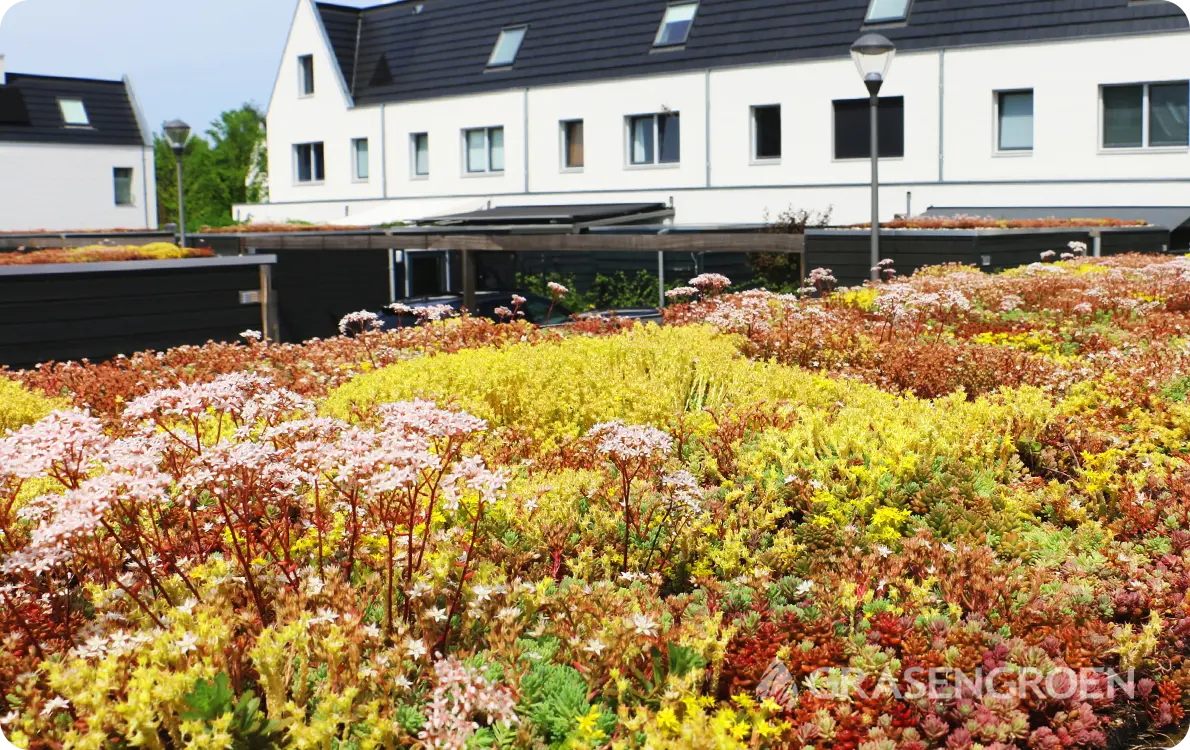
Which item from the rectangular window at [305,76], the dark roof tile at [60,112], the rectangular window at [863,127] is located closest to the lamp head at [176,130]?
the rectangular window at [305,76]

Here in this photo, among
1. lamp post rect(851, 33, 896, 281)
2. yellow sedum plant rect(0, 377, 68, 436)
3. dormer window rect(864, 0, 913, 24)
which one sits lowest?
yellow sedum plant rect(0, 377, 68, 436)

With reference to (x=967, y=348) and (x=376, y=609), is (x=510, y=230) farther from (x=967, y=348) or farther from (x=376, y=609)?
(x=376, y=609)

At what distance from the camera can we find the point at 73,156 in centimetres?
4866

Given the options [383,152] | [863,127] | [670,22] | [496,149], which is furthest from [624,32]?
[383,152]

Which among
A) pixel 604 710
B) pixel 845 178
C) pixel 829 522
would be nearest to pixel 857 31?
pixel 845 178

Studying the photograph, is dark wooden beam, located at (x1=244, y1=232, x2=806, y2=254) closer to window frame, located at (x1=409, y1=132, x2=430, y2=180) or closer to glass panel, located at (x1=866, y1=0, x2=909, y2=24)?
glass panel, located at (x1=866, y1=0, x2=909, y2=24)

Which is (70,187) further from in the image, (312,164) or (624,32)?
(624,32)

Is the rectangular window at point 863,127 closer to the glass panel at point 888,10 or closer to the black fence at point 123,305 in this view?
the glass panel at point 888,10

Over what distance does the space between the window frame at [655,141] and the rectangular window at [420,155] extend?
8.26m

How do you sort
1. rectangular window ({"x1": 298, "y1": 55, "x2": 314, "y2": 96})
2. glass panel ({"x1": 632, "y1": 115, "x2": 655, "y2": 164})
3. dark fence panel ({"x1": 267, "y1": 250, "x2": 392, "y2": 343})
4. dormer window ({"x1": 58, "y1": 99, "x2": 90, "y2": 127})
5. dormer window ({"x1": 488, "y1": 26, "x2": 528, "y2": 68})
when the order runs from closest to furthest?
dark fence panel ({"x1": 267, "y1": 250, "x2": 392, "y2": 343}) → glass panel ({"x1": 632, "y1": 115, "x2": 655, "y2": 164}) → dormer window ({"x1": 488, "y1": 26, "x2": 528, "y2": 68}) → rectangular window ({"x1": 298, "y1": 55, "x2": 314, "y2": 96}) → dormer window ({"x1": 58, "y1": 99, "x2": 90, "y2": 127})

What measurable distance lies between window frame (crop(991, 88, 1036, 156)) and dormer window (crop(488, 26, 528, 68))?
15481mm

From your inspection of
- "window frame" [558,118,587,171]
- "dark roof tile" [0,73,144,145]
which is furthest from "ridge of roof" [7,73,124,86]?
"window frame" [558,118,587,171]

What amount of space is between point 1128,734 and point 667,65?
31099mm

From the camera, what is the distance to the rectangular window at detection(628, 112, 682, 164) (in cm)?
Answer: 3404
